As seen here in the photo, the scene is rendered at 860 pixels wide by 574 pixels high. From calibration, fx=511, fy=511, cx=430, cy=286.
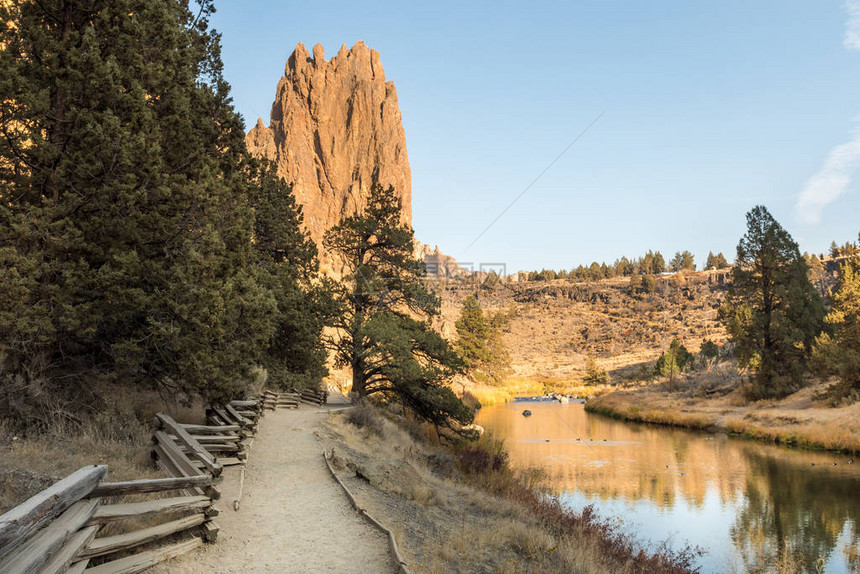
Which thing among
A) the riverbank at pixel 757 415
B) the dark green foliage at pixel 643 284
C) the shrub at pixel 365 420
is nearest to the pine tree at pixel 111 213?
the shrub at pixel 365 420

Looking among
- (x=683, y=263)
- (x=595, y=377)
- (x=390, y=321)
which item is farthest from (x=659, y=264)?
(x=390, y=321)

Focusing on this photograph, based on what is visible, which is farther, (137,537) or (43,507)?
(137,537)

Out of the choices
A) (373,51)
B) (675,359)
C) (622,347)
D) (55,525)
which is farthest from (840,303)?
(373,51)

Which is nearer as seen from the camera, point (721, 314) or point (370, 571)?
point (370, 571)

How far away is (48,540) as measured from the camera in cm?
467

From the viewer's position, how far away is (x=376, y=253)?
89.1 feet

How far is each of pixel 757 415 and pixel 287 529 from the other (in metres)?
37.1

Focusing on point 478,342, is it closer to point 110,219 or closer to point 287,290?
point 287,290

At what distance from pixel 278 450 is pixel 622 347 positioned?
108 metres

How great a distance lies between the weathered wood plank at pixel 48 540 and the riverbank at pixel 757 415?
33.7 m

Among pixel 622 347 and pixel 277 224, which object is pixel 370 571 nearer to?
pixel 277 224

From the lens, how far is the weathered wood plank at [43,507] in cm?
392

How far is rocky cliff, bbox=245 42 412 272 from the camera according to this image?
10950 centimetres

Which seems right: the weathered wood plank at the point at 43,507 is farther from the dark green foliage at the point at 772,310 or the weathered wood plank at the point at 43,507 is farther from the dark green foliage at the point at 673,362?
the dark green foliage at the point at 673,362
